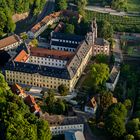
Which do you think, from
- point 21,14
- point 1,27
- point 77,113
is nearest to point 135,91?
point 77,113

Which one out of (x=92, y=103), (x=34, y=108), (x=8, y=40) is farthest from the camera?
(x=8, y=40)

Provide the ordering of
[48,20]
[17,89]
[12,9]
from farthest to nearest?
A: 1. [12,9]
2. [48,20]
3. [17,89]

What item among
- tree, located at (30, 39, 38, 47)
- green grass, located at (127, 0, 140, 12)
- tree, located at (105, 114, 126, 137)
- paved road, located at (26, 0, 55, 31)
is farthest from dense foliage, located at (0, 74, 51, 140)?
green grass, located at (127, 0, 140, 12)

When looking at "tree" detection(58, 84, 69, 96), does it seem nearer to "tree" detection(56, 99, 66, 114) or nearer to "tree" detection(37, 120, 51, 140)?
"tree" detection(56, 99, 66, 114)

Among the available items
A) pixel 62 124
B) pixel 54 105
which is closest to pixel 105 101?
pixel 54 105

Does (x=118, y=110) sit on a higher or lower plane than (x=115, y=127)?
higher

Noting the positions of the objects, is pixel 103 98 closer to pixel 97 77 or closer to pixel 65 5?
pixel 97 77

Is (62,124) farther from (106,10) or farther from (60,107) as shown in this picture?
(106,10)
